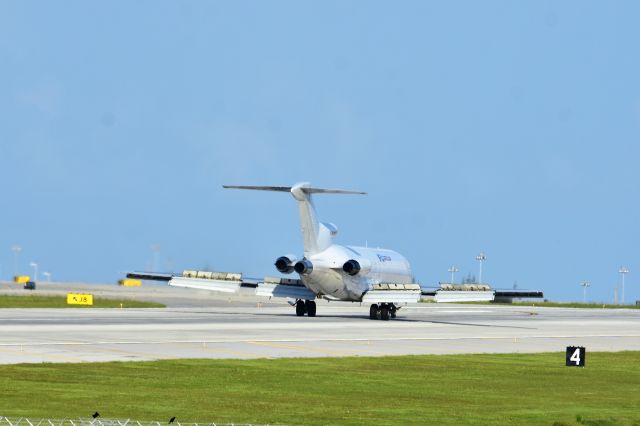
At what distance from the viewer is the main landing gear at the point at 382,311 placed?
259 ft

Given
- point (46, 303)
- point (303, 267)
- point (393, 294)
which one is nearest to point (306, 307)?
point (393, 294)

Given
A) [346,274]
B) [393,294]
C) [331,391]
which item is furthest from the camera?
[393,294]

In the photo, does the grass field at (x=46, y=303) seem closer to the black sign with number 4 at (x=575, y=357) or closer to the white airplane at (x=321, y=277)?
the white airplane at (x=321, y=277)

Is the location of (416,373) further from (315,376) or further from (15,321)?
(15,321)

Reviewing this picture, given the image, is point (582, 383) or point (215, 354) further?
point (215, 354)

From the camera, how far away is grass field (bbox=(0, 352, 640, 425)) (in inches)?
1069

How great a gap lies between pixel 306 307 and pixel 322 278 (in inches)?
206

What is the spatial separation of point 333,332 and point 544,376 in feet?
70.1

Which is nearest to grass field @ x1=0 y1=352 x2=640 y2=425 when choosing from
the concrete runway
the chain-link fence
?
the chain-link fence

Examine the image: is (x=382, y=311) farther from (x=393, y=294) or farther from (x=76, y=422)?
(x=76, y=422)

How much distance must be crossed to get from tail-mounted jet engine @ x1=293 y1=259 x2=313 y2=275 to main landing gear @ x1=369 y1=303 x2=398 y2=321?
6596mm

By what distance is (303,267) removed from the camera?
74.0m

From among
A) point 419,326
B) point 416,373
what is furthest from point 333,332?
point 416,373

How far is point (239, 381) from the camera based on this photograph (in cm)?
3397
